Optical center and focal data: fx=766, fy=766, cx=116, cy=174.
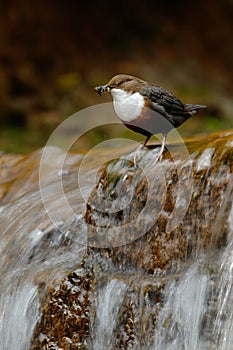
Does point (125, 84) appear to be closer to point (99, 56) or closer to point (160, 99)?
point (160, 99)

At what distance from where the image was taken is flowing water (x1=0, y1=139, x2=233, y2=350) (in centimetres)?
389

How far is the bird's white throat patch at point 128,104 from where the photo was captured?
→ 4211mm

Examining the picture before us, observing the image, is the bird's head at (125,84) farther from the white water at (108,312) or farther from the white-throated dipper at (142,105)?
the white water at (108,312)

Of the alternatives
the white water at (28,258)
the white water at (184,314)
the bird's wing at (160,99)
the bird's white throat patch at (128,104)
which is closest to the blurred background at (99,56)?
the white water at (28,258)

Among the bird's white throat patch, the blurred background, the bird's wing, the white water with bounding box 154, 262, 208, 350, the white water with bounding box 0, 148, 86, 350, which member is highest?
the blurred background

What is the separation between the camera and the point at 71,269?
4418mm

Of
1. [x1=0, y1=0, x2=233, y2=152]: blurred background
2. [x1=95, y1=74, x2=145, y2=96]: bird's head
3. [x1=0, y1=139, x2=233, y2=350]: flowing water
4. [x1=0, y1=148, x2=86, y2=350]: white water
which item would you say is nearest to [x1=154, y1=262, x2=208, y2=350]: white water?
[x1=0, y1=139, x2=233, y2=350]: flowing water

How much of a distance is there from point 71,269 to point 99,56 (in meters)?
9.13

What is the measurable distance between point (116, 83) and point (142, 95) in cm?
17

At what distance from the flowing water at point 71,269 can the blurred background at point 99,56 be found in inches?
200

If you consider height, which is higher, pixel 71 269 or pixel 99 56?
pixel 99 56

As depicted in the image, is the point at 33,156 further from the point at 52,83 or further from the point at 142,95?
the point at 52,83

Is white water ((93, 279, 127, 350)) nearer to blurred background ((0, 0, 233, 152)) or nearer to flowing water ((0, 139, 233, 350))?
flowing water ((0, 139, 233, 350))

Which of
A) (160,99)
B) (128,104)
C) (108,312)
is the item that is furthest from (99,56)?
(108,312)
